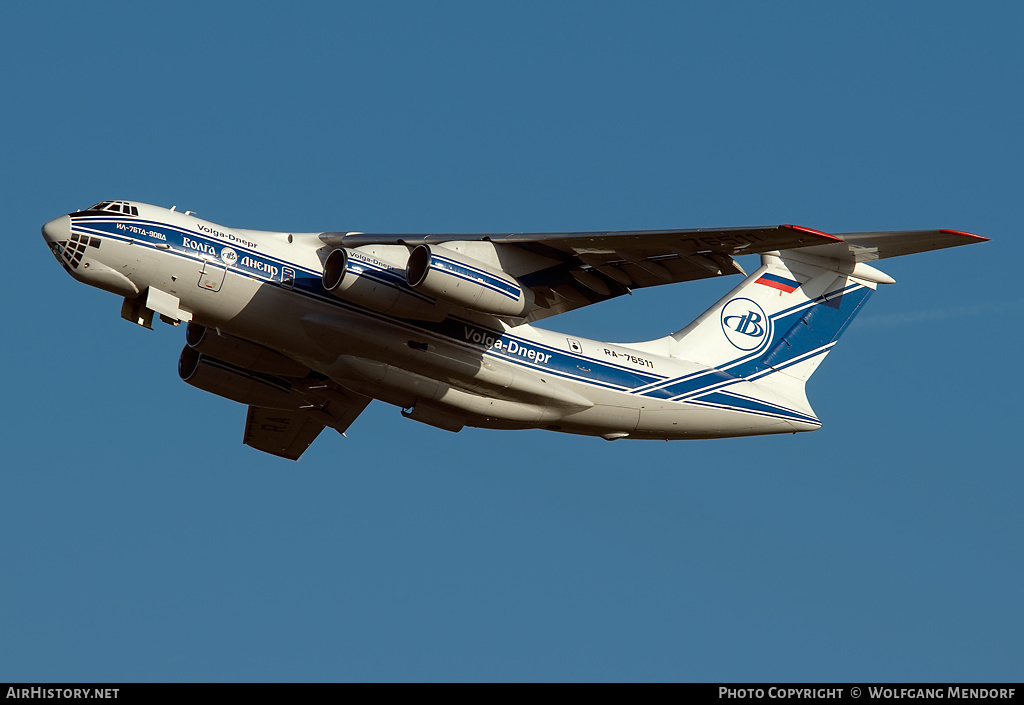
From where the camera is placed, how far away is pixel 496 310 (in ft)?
40.2

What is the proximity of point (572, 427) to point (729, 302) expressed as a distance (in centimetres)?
239

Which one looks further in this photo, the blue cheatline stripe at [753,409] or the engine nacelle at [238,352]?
the blue cheatline stripe at [753,409]

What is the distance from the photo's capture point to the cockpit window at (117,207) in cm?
1220

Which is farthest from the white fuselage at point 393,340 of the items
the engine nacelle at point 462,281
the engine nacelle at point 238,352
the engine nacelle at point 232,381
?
the engine nacelle at point 232,381

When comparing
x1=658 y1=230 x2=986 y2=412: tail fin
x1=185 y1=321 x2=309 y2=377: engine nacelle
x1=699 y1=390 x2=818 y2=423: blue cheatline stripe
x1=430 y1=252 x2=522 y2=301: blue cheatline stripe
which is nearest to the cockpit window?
x1=185 y1=321 x2=309 y2=377: engine nacelle

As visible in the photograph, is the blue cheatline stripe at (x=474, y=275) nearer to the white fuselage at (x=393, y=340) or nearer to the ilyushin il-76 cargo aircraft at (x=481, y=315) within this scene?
the ilyushin il-76 cargo aircraft at (x=481, y=315)

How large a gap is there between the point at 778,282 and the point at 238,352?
18.6 ft

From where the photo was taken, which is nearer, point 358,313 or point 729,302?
point 358,313

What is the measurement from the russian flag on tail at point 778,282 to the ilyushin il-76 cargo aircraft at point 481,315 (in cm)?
1

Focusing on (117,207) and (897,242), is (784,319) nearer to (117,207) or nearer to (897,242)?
(897,242)

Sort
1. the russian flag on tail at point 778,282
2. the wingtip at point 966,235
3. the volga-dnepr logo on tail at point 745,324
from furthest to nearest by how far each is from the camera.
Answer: the russian flag on tail at point 778,282 → the volga-dnepr logo on tail at point 745,324 → the wingtip at point 966,235

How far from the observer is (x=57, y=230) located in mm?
12023
